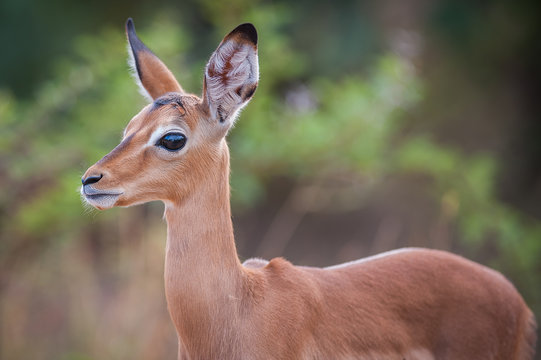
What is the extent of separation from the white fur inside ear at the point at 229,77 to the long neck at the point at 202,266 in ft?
0.74

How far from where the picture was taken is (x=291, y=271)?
3.01 metres

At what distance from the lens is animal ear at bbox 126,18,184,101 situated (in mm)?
3232

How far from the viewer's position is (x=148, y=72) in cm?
325

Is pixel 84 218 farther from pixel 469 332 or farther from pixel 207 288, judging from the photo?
pixel 469 332

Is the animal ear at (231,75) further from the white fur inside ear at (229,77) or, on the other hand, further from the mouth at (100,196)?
the mouth at (100,196)

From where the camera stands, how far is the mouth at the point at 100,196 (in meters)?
2.63

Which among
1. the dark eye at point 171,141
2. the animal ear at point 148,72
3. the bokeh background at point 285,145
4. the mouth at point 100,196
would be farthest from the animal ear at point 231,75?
the bokeh background at point 285,145

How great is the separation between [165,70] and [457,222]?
541 centimetres

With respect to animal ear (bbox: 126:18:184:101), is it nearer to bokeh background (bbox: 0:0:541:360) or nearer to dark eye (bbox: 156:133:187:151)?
dark eye (bbox: 156:133:187:151)

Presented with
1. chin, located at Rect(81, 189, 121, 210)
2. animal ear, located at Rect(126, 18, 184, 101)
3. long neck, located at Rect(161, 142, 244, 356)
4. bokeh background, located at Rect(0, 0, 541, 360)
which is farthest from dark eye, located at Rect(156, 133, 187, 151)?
bokeh background, located at Rect(0, 0, 541, 360)

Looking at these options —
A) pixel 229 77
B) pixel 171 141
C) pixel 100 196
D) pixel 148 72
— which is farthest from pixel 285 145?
pixel 100 196

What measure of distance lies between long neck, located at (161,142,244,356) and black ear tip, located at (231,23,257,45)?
1.81 feet

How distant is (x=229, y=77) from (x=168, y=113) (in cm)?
31

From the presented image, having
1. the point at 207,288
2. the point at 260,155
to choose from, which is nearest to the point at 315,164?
the point at 260,155
